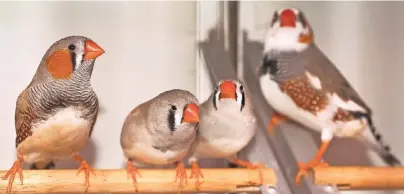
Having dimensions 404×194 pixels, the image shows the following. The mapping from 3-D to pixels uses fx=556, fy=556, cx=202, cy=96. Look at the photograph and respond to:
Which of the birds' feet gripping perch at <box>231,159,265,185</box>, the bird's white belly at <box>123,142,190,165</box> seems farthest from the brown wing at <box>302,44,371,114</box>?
the bird's white belly at <box>123,142,190,165</box>

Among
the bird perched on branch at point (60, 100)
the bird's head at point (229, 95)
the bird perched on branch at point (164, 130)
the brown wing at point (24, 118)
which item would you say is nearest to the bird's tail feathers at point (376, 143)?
the bird's head at point (229, 95)

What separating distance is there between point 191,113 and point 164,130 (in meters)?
0.07

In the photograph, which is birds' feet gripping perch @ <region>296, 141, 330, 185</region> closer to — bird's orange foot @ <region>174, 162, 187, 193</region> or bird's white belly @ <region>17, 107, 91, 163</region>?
bird's orange foot @ <region>174, 162, 187, 193</region>

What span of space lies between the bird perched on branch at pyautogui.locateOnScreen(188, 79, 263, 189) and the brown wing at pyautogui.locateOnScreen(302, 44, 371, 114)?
18cm

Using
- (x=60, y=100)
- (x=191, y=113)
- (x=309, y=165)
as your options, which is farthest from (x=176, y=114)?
(x=309, y=165)

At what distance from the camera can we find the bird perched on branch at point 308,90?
1268 millimetres

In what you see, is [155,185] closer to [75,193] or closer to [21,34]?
[75,193]

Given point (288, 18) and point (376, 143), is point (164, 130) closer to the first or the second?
point (288, 18)

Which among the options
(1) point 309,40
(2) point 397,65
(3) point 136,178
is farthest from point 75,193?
(2) point 397,65

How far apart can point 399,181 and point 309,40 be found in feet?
1.26

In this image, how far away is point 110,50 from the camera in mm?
1500

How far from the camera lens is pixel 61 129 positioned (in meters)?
1.14

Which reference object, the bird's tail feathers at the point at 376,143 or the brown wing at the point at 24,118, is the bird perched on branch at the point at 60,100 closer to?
the brown wing at the point at 24,118

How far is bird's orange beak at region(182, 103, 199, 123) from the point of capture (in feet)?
3.66
